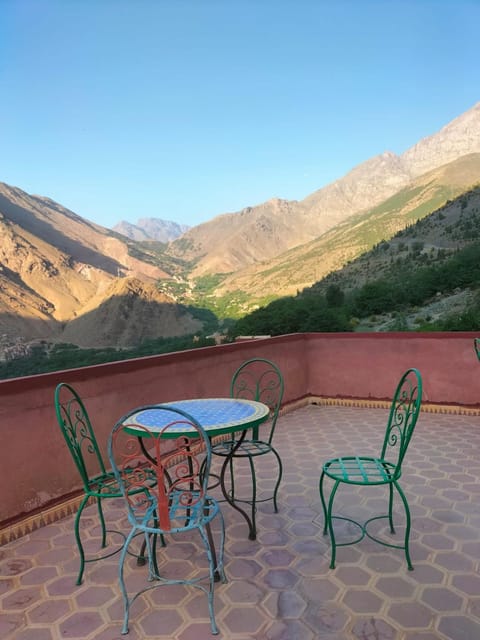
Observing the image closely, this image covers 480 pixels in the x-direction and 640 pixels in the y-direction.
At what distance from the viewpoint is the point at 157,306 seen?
178 feet

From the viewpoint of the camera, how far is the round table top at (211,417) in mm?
2117

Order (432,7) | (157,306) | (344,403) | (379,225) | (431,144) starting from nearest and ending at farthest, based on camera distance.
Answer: (344,403) → (432,7) → (157,306) → (379,225) → (431,144)

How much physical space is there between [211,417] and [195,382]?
195 centimetres

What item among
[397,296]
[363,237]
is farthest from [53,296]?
[363,237]

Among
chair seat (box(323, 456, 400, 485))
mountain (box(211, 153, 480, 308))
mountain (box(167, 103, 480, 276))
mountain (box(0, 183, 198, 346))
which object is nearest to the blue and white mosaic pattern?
chair seat (box(323, 456, 400, 485))

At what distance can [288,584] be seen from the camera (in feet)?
6.70

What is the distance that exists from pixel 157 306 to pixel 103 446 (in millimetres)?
51907

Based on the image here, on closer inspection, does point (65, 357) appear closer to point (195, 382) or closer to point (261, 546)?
point (195, 382)

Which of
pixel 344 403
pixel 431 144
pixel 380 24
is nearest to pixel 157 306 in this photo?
pixel 380 24

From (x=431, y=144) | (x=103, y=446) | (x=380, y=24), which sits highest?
(x=431, y=144)

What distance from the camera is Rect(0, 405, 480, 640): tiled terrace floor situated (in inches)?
69.3

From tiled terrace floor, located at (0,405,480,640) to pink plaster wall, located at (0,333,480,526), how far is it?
0.39 meters

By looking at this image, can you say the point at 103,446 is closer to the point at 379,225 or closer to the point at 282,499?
the point at 282,499

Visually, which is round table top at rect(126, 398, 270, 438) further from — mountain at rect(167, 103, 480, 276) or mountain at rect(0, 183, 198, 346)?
mountain at rect(167, 103, 480, 276)
